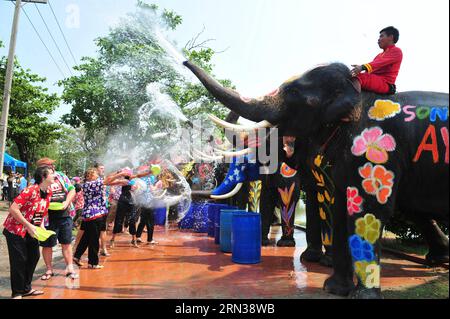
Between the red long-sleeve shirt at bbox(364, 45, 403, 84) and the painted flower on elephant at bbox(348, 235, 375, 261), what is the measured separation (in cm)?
178

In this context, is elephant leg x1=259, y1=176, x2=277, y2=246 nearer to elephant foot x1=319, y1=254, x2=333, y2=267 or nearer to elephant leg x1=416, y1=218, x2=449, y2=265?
elephant foot x1=319, y1=254, x2=333, y2=267

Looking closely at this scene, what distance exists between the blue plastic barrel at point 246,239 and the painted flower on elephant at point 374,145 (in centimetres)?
297

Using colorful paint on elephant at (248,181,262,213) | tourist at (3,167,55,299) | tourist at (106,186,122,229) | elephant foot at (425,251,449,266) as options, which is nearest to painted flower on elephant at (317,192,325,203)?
elephant foot at (425,251,449,266)

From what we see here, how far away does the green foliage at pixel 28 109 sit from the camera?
835 inches

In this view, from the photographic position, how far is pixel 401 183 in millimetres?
3990

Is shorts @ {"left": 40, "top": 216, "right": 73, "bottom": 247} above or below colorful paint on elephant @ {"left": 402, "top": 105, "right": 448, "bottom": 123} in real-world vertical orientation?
below

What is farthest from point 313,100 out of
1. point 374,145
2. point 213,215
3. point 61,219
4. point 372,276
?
point 213,215

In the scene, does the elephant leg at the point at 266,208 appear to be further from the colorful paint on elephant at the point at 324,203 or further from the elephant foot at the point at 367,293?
the elephant foot at the point at 367,293

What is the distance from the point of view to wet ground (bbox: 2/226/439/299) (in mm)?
4742

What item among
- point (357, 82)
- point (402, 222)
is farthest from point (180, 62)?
point (402, 222)

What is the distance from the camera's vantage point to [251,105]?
434cm

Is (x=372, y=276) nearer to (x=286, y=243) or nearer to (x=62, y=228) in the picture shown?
(x=62, y=228)

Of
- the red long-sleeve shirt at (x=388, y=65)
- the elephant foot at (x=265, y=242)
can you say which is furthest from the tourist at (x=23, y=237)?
the elephant foot at (x=265, y=242)
